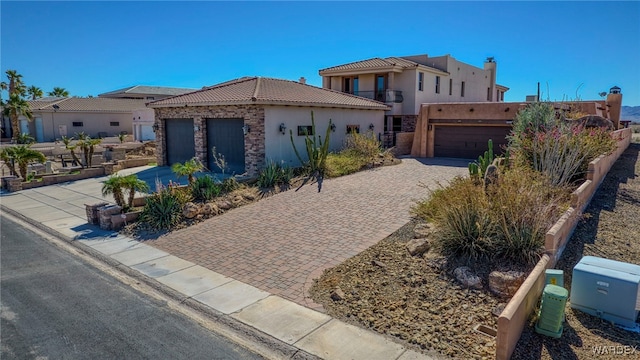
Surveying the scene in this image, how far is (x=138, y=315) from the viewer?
646 centimetres

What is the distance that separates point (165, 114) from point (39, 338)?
16324mm

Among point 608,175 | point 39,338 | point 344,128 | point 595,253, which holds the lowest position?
point 39,338

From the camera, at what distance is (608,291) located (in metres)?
5.46

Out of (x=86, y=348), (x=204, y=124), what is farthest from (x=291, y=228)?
(x=204, y=124)

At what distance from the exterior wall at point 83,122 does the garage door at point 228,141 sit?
1328 inches

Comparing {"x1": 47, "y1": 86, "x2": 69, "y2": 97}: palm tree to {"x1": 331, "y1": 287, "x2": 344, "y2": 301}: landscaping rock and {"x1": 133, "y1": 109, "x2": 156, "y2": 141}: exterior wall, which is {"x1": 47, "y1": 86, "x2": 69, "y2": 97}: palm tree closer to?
{"x1": 133, "y1": 109, "x2": 156, "y2": 141}: exterior wall

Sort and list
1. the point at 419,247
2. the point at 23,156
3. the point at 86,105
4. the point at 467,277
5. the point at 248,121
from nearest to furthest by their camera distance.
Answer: the point at 467,277 < the point at 419,247 < the point at 248,121 < the point at 23,156 < the point at 86,105

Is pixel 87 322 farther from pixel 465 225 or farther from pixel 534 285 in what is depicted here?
pixel 534 285

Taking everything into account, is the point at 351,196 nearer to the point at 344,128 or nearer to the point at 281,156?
the point at 281,156

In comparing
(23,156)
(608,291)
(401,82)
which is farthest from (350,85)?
(608,291)

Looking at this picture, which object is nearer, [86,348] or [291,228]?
[86,348]

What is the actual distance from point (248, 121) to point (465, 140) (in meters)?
13.5

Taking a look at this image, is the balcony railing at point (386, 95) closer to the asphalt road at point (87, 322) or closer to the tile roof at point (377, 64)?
the tile roof at point (377, 64)

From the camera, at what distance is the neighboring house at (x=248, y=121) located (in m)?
16.5
